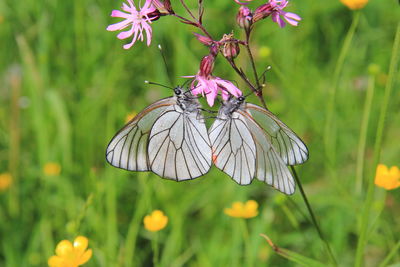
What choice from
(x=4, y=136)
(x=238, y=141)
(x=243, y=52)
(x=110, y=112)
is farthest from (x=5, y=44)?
(x=238, y=141)

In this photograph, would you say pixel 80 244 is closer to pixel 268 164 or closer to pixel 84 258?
Result: pixel 84 258

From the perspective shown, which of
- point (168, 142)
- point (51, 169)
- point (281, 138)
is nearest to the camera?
point (281, 138)

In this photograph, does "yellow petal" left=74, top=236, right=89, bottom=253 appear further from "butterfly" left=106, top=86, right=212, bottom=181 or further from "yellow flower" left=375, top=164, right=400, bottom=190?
"yellow flower" left=375, top=164, right=400, bottom=190

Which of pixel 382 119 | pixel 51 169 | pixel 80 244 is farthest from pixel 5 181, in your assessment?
pixel 382 119

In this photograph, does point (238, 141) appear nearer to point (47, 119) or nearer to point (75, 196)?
point (75, 196)

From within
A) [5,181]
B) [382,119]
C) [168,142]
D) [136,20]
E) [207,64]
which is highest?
[136,20]
